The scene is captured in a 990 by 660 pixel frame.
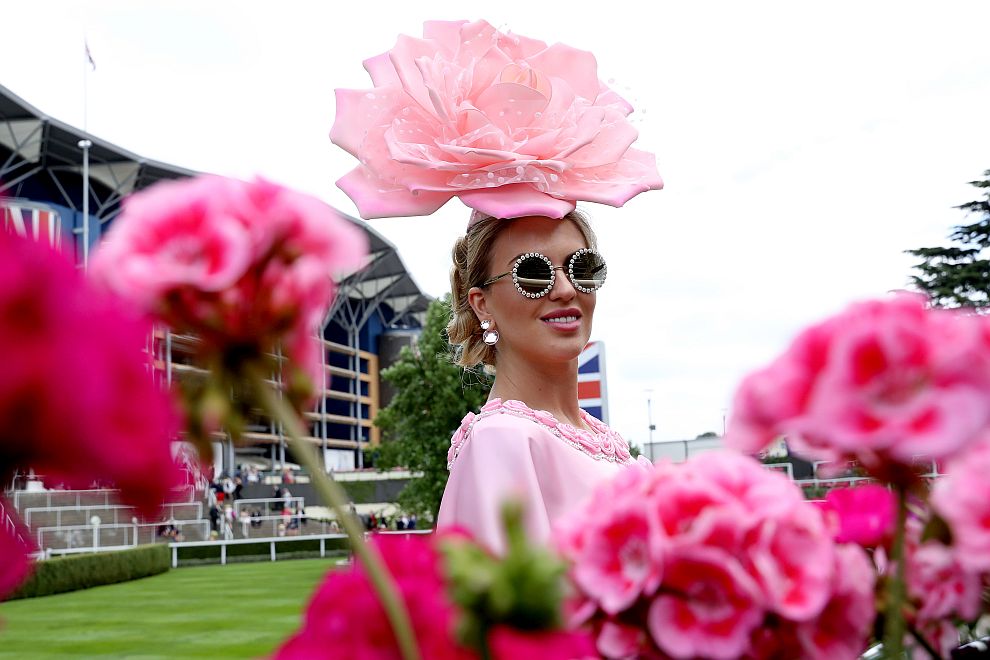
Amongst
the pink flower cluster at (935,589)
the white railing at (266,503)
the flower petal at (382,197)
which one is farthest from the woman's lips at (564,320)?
the white railing at (266,503)

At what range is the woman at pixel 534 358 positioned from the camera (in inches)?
89.1

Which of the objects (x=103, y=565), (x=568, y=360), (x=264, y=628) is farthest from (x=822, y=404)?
(x=103, y=565)

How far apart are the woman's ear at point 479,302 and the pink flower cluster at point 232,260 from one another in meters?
2.21

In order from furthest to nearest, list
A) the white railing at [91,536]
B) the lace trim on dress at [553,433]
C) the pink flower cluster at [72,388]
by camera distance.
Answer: the white railing at [91,536]
the lace trim on dress at [553,433]
the pink flower cluster at [72,388]

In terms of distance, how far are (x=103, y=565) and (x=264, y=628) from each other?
12180 millimetres

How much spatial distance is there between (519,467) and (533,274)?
62 cm

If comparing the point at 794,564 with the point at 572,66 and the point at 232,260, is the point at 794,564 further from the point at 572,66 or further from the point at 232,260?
the point at 572,66

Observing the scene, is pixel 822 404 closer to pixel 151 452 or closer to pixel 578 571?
pixel 578 571

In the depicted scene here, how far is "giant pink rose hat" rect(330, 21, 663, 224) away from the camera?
2117mm

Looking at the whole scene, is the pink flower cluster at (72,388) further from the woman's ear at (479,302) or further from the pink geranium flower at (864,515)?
the woman's ear at (479,302)

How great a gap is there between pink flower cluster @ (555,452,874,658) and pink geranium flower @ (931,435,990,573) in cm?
9

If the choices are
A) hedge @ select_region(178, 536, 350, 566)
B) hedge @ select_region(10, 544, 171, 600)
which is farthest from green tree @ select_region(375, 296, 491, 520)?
hedge @ select_region(10, 544, 171, 600)

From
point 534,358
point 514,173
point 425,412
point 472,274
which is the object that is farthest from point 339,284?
point 514,173

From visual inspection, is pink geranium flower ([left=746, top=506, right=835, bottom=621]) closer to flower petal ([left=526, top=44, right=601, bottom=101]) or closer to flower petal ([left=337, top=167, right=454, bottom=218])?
flower petal ([left=337, top=167, right=454, bottom=218])
